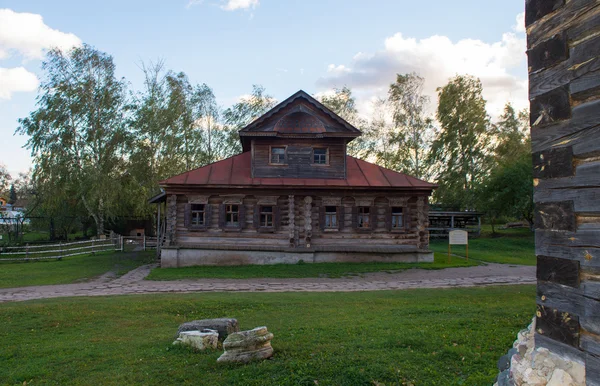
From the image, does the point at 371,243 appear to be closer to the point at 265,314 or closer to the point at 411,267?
the point at 411,267

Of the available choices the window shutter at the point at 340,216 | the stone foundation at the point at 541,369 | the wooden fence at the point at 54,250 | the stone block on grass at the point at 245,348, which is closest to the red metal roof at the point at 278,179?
the window shutter at the point at 340,216

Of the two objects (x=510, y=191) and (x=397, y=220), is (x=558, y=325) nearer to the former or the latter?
(x=397, y=220)

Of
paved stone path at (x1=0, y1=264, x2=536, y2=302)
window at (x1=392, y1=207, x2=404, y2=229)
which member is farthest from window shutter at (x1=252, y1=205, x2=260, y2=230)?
window at (x1=392, y1=207, x2=404, y2=229)

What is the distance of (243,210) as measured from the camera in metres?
22.7

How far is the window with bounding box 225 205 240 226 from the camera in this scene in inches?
896

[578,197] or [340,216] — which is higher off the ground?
[578,197]

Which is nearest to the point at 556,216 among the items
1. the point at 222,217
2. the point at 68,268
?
the point at 222,217

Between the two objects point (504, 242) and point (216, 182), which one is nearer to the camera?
point (216, 182)

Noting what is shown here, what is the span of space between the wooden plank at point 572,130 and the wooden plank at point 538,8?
0.96 metres

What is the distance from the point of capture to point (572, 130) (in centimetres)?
346

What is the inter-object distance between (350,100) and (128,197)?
2274 centimetres

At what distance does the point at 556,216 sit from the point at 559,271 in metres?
0.46

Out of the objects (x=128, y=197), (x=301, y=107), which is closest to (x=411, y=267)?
(x=301, y=107)

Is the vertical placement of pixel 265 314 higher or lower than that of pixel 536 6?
lower
